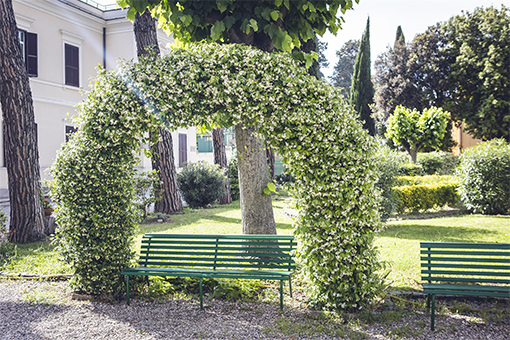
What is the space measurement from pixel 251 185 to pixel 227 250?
0.98 metres

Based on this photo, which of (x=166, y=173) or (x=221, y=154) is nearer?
(x=166, y=173)

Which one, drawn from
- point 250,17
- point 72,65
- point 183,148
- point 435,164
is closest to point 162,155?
point 250,17

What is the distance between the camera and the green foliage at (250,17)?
4957mm

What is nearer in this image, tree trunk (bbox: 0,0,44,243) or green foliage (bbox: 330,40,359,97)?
tree trunk (bbox: 0,0,44,243)

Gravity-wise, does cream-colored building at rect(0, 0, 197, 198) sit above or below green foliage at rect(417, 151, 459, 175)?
above

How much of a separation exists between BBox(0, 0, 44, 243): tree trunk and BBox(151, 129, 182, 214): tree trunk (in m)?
3.69

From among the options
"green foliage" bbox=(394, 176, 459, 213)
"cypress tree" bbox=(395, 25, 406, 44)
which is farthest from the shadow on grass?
"cypress tree" bbox=(395, 25, 406, 44)

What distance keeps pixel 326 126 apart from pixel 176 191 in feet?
27.3

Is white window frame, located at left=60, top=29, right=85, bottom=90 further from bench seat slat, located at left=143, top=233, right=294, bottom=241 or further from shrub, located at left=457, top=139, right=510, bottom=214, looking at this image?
shrub, located at left=457, top=139, right=510, bottom=214

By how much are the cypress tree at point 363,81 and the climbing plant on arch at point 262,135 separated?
78.6ft

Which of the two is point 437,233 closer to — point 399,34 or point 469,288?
point 469,288

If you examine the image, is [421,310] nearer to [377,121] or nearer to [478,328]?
[478,328]

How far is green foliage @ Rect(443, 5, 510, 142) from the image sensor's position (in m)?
24.8

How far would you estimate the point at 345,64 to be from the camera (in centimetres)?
4653
